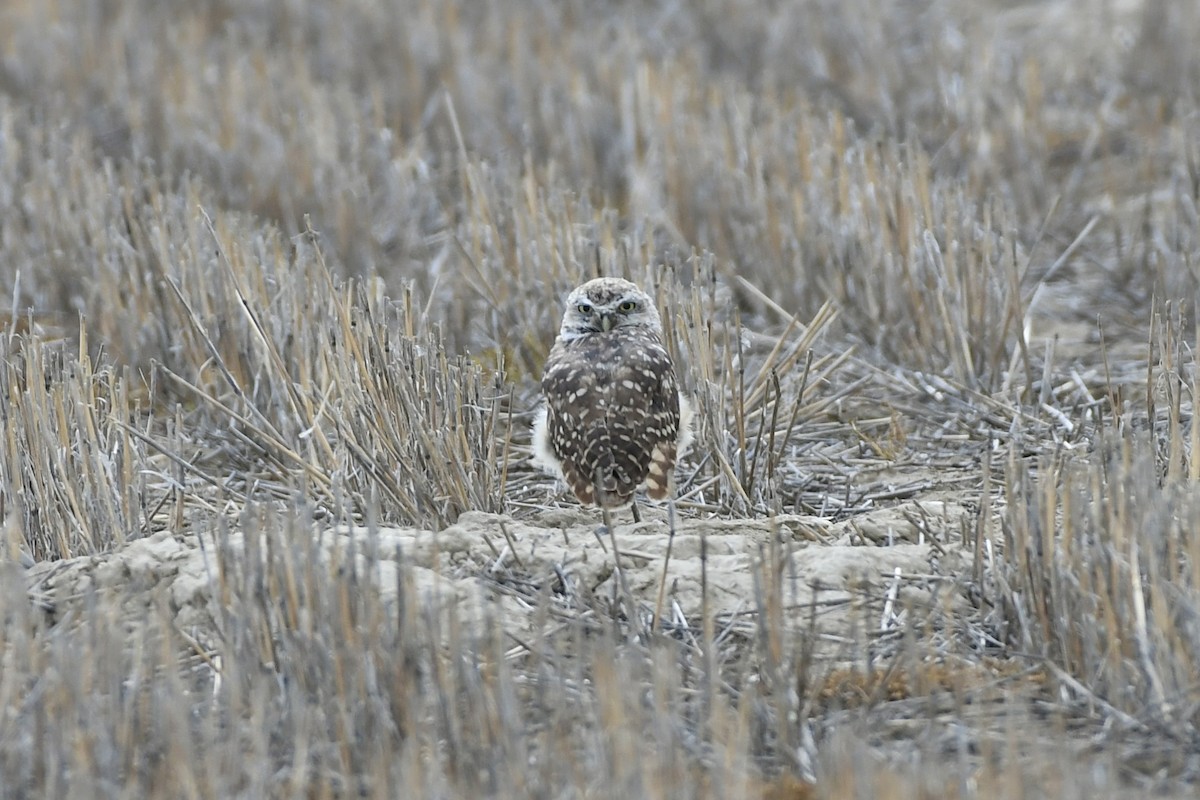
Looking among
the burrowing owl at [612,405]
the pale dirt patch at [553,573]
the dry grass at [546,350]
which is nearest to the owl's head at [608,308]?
the burrowing owl at [612,405]

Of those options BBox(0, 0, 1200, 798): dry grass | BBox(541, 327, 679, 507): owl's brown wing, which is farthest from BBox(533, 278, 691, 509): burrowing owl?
BBox(0, 0, 1200, 798): dry grass

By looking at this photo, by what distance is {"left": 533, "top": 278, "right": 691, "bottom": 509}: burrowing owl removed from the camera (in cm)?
472

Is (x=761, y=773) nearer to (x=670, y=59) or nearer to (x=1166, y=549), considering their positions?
(x=1166, y=549)

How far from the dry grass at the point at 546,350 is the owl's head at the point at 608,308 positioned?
26cm

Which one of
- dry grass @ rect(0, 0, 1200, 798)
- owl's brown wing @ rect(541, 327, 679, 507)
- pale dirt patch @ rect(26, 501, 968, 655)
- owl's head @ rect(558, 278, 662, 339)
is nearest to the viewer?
dry grass @ rect(0, 0, 1200, 798)

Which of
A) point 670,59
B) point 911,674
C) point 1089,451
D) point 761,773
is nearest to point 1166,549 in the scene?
point 911,674

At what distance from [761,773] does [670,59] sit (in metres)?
6.02

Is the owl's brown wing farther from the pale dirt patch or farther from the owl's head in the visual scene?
the pale dirt patch

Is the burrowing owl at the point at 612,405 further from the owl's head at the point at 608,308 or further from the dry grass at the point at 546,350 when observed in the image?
the dry grass at the point at 546,350

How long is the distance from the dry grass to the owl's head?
26cm

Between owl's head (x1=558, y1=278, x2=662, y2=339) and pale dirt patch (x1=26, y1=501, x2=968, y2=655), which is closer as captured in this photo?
pale dirt patch (x1=26, y1=501, x2=968, y2=655)

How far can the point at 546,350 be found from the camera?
20.4ft

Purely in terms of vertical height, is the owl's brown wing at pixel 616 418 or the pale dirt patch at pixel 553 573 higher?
the owl's brown wing at pixel 616 418

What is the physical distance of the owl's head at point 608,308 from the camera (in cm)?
491
